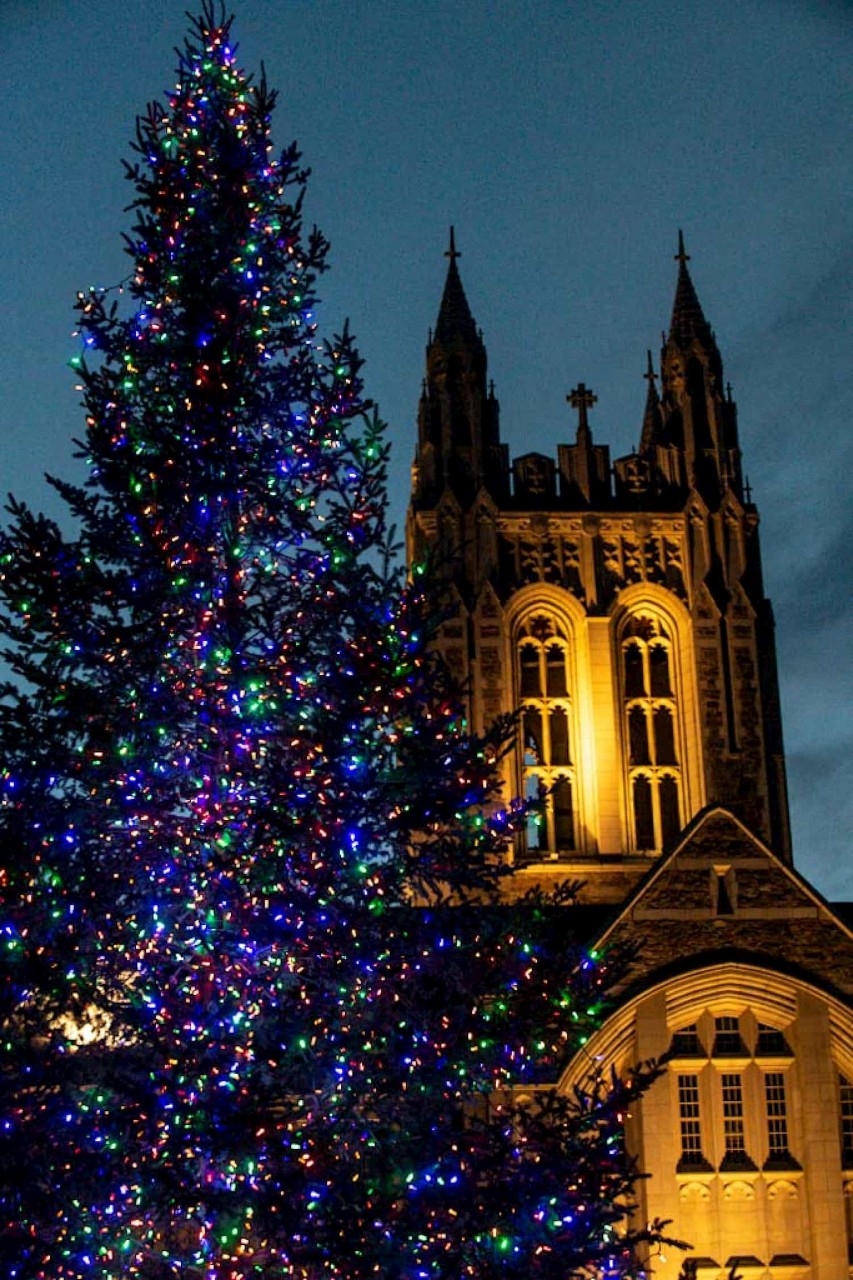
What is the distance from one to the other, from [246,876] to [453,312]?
2794cm

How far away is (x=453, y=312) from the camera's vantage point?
3900cm

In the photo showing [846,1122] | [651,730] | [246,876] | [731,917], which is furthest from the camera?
[651,730]

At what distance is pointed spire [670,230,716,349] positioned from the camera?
3922 cm

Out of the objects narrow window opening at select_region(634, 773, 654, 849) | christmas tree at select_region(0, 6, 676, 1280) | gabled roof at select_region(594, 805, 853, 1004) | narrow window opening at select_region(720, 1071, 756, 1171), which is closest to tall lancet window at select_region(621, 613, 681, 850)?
narrow window opening at select_region(634, 773, 654, 849)

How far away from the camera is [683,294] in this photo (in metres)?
40.3

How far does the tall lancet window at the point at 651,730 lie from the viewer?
35.1 meters

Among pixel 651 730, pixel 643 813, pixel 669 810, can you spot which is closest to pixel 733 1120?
pixel 643 813

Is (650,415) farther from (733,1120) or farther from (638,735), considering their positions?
(733,1120)

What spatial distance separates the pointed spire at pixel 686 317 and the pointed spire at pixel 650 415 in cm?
191

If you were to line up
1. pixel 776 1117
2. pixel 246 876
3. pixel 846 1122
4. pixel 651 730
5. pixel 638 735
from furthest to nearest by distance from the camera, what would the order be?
pixel 638 735 < pixel 651 730 < pixel 846 1122 < pixel 776 1117 < pixel 246 876

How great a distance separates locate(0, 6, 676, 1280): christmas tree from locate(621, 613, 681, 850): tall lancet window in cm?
2133

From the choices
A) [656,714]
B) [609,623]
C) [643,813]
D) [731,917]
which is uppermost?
[609,623]

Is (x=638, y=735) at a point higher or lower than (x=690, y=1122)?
higher

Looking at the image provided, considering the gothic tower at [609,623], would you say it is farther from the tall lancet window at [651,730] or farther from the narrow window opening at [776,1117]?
the narrow window opening at [776,1117]
